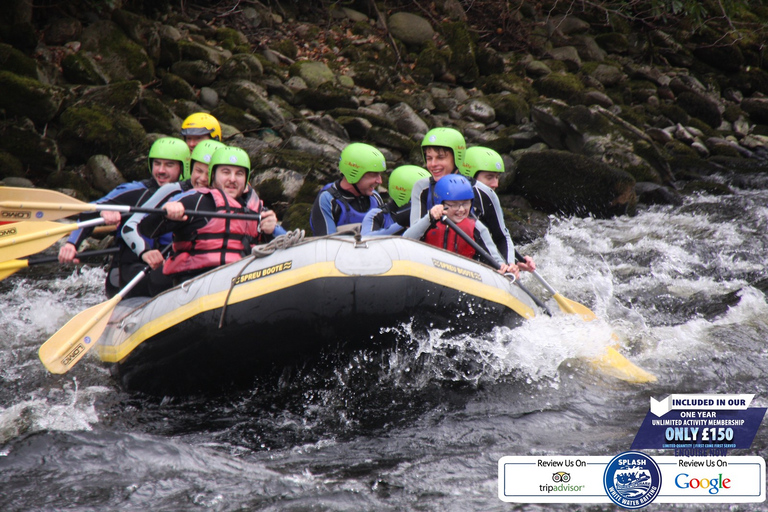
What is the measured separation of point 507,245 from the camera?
5.47 m

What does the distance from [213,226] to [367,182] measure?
5.97 feet

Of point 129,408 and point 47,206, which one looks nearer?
point 129,408

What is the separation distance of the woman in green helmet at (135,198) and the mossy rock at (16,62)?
197 inches

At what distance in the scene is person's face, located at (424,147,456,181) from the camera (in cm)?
577

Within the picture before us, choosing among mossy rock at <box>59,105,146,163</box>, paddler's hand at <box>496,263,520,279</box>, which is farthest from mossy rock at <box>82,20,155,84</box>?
paddler's hand at <box>496,263,520,279</box>

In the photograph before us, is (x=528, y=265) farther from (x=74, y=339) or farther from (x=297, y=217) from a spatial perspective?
(x=297, y=217)

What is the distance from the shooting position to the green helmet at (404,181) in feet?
19.9

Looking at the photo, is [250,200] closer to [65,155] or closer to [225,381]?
[225,381]

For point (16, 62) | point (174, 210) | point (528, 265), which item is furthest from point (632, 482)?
point (16, 62)

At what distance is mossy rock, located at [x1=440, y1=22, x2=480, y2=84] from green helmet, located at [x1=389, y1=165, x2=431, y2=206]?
31.5ft

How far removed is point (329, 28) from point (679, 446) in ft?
43.4

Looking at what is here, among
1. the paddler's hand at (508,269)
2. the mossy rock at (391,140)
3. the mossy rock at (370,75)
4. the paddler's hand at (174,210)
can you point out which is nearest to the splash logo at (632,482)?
the paddler's hand at (508,269)

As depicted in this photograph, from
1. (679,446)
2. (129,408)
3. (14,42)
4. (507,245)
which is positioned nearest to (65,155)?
(14,42)

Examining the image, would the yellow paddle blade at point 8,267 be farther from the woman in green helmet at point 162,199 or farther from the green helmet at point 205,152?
the green helmet at point 205,152
